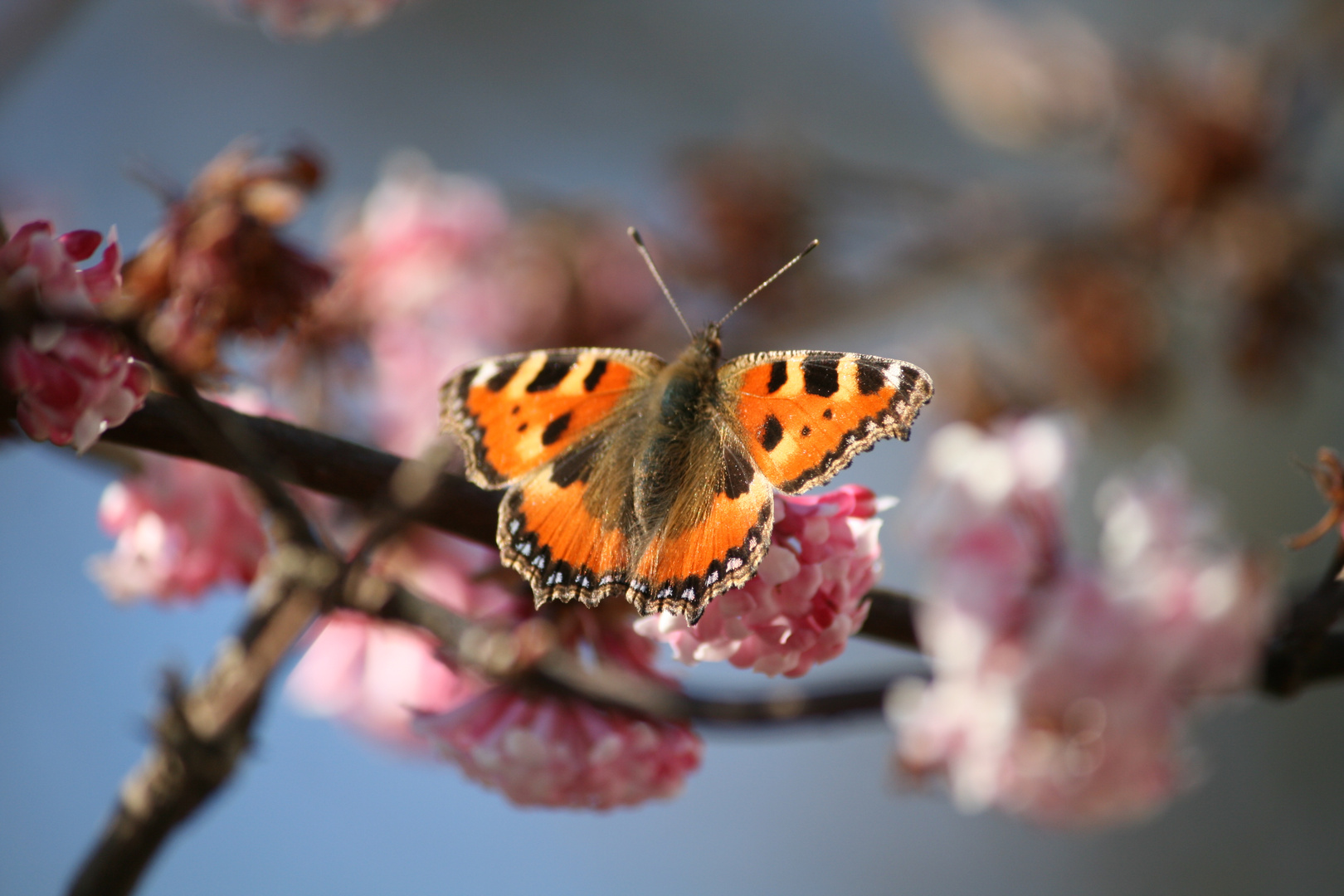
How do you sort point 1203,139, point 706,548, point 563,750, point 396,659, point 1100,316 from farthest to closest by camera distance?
point 1100,316, point 1203,139, point 396,659, point 563,750, point 706,548

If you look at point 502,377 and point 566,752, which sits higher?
point 502,377

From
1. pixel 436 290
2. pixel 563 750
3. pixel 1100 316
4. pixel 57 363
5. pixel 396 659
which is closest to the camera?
pixel 57 363

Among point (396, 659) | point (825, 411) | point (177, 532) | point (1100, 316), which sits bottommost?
point (396, 659)

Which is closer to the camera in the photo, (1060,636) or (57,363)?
(57,363)

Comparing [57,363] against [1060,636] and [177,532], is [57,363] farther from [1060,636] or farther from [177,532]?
[1060,636]

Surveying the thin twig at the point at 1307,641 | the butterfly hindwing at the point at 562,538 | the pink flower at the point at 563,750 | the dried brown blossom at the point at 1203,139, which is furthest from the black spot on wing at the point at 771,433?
the dried brown blossom at the point at 1203,139

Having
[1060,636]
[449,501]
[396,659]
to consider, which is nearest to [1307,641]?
[1060,636]
